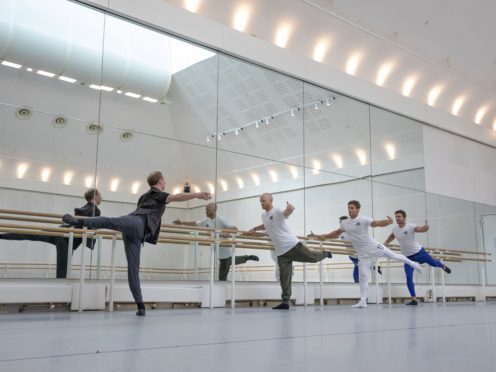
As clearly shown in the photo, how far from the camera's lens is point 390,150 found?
1312 centimetres

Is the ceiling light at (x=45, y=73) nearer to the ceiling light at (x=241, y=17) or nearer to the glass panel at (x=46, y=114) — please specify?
the glass panel at (x=46, y=114)

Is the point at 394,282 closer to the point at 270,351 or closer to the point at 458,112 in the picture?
the point at 458,112

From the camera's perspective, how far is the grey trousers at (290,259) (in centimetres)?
786

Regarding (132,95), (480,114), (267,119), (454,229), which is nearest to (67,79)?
(132,95)

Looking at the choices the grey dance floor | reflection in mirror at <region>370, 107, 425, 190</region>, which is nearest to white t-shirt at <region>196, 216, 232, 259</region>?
reflection in mirror at <region>370, 107, 425, 190</region>

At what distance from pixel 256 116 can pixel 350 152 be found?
276 centimetres

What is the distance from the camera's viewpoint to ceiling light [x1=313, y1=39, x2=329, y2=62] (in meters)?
11.8

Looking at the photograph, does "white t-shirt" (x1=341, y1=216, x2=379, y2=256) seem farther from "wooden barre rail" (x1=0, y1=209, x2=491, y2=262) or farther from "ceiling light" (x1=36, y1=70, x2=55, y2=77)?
Answer: "ceiling light" (x1=36, y1=70, x2=55, y2=77)

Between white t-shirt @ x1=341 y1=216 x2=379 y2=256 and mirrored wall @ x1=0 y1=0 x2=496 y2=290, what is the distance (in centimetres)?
164

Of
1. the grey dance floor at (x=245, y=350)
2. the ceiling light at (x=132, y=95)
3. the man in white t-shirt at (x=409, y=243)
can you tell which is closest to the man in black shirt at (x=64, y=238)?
the ceiling light at (x=132, y=95)

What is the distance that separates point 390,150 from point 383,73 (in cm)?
204

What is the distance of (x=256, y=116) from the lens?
35.1 feet

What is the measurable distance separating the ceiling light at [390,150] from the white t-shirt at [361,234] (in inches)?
178

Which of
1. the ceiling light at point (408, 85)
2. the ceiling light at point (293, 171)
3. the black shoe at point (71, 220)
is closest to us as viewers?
the black shoe at point (71, 220)
